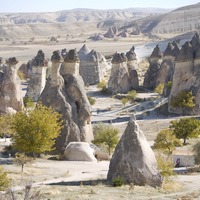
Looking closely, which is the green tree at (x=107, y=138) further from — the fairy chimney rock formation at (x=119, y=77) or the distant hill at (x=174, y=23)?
the distant hill at (x=174, y=23)

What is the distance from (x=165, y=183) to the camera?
21359 mm

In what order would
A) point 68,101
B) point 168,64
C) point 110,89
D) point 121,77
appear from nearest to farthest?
point 68,101 < point 168,64 < point 110,89 < point 121,77

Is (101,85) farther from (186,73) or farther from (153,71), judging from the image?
(186,73)

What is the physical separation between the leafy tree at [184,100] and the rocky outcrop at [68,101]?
42.6 ft

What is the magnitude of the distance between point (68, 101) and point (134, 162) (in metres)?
9.06

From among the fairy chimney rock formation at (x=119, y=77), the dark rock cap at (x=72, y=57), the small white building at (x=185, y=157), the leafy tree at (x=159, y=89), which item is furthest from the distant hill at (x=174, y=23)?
the small white building at (x=185, y=157)

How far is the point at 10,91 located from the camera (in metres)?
35.5

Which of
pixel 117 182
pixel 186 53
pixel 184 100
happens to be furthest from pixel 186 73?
pixel 117 182

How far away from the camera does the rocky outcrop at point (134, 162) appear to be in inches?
818

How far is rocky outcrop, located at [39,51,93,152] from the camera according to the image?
28547mm

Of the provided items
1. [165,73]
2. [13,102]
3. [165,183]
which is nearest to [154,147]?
[165,183]

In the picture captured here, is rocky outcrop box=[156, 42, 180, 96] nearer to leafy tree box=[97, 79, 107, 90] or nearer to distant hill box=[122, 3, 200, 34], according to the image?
leafy tree box=[97, 79, 107, 90]

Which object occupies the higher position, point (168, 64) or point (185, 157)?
point (168, 64)

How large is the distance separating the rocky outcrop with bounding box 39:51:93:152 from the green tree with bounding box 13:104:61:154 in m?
2.93
